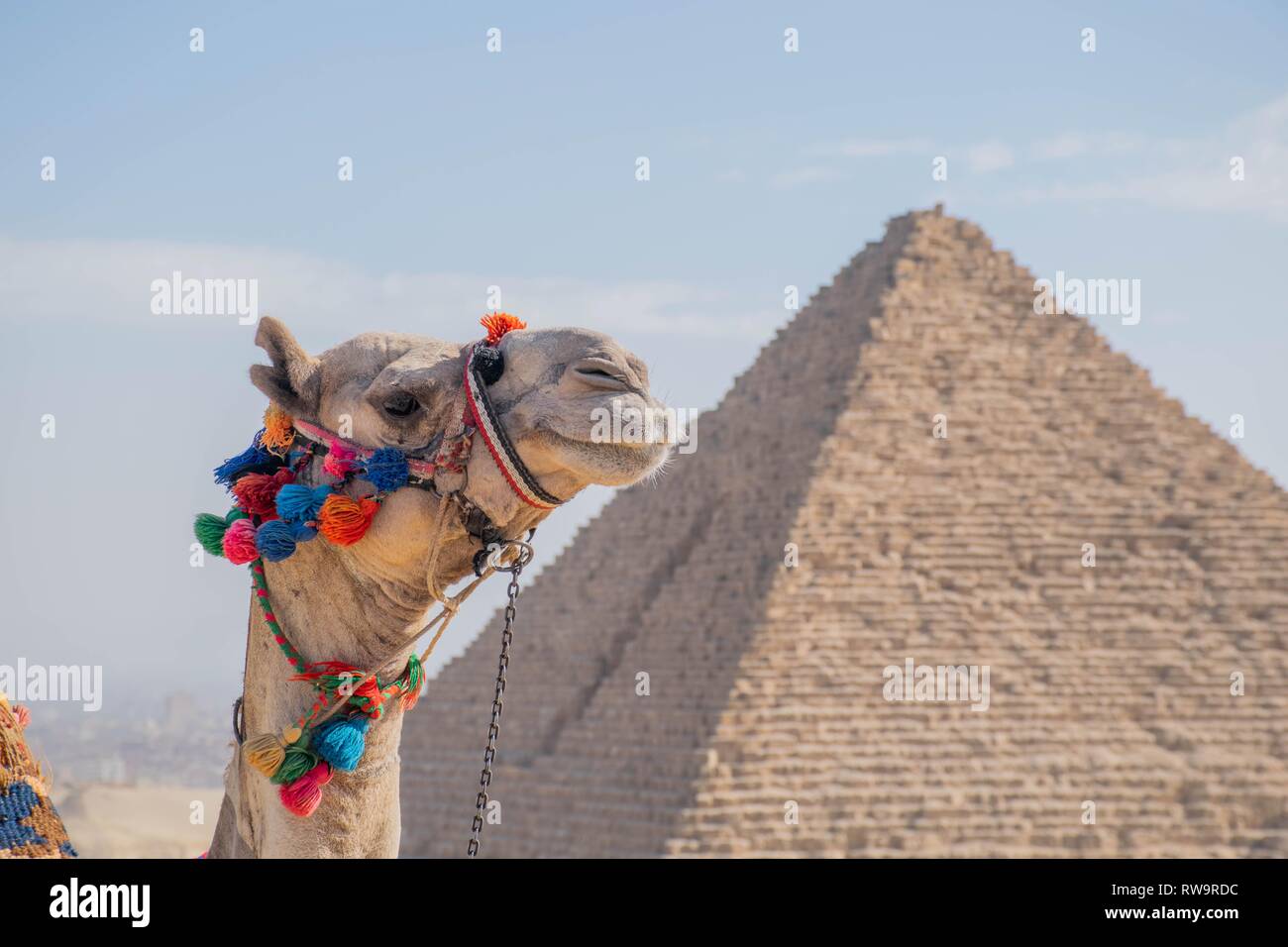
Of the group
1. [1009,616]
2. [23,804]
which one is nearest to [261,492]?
[23,804]

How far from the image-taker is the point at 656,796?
161 ft

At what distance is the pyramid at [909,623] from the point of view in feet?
161

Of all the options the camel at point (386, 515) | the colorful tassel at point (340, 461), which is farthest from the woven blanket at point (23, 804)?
the colorful tassel at point (340, 461)

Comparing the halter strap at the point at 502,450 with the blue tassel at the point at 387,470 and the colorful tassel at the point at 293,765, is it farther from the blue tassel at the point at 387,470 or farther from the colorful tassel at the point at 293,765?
the colorful tassel at the point at 293,765

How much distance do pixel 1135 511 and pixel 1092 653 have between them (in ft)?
18.6

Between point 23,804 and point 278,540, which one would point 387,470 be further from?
point 23,804

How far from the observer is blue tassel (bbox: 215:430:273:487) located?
396 cm

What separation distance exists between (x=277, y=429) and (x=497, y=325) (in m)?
0.40

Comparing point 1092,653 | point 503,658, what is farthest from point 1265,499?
point 503,658

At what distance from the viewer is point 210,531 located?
12.9 feet

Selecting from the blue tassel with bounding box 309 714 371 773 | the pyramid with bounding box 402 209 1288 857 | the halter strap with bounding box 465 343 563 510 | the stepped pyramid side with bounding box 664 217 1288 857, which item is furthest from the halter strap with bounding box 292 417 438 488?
the pyramid with bounding box 402 209 1288 857

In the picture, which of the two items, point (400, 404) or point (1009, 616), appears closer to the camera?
point (400, 404)

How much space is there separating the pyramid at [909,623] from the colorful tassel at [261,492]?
42178 millimetres
